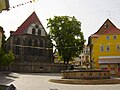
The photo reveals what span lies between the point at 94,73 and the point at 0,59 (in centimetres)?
2161

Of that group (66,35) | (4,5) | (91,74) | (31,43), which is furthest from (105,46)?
(4,5)

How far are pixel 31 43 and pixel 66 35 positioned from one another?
45.9 ft

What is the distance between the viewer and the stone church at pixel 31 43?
242 ft

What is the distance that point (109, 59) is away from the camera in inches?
2128

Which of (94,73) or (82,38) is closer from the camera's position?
(94,73)

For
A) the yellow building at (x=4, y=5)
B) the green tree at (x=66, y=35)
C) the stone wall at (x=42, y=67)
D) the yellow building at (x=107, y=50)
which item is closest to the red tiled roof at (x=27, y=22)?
the green tree at (x=66, y=35)

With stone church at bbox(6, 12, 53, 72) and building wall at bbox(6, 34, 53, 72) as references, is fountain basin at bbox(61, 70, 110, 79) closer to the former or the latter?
stone church at bbox(6, 12, 53, 72)

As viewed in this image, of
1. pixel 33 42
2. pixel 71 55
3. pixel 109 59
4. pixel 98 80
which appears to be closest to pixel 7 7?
pixel 98 80

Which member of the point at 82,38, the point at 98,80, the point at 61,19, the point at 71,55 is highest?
the point at 61,19

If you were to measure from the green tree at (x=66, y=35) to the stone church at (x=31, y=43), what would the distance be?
6.48 meters

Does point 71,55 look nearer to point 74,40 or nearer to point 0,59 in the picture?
point 74,40

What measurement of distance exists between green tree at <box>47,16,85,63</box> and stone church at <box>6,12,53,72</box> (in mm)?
6480

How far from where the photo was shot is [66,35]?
64.4 m

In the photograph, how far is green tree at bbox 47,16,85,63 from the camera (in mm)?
63219
